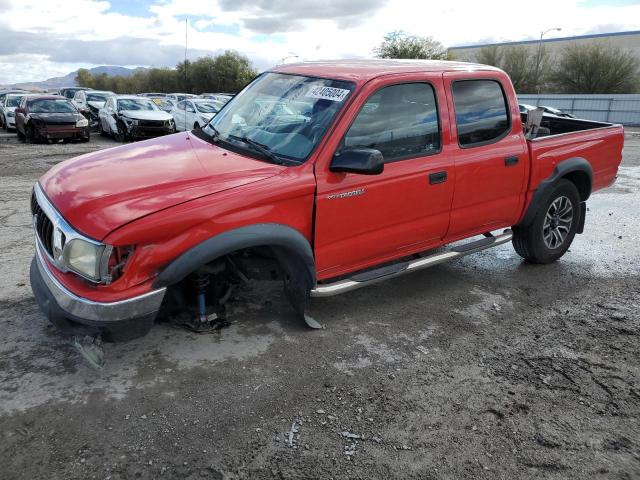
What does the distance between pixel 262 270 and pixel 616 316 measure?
3.01 m

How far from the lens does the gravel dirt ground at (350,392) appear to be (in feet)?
8.88

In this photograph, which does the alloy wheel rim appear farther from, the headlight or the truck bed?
the headlight

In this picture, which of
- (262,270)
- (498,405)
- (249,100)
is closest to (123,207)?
(262,270)

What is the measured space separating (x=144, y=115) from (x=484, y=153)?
14.7 m

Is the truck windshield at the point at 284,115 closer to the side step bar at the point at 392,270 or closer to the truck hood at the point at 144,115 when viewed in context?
the side step bar at the point at 392,270

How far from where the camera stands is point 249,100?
14.4 ft

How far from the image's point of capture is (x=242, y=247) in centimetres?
324

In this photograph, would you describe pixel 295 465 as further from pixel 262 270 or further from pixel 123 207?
pixel 123 207

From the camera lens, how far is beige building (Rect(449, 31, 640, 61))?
60188mm

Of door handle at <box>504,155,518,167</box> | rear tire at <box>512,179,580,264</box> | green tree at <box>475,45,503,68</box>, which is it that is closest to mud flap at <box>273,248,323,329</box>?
door handle at <box>504,155,518,167</box>

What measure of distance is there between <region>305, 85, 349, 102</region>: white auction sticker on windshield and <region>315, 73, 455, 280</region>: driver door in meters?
0.13

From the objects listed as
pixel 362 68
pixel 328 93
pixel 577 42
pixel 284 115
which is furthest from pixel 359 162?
pixel 577 42

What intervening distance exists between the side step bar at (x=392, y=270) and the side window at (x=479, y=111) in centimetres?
92

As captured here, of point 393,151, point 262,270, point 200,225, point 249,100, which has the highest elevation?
point 249,100
